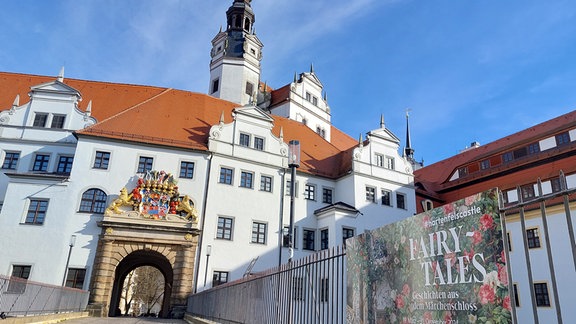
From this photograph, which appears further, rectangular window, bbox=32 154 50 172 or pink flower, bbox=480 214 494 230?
rectangular window, bbox=32 154 50 172

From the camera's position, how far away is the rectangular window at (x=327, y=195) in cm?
2969

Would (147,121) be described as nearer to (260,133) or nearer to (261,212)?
(260,133)

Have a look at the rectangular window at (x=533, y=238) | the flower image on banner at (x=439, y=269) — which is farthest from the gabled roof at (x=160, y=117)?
the flower image on banner at (x=439, y=269)

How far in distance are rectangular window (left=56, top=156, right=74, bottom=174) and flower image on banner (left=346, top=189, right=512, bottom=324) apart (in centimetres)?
2405

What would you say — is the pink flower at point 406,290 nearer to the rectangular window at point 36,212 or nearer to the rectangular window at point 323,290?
the rectangular window at point 323,290

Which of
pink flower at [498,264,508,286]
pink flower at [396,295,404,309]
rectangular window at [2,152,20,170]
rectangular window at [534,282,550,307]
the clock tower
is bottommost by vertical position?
pink flower at [396,295,404,309]

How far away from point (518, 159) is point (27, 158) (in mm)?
32335

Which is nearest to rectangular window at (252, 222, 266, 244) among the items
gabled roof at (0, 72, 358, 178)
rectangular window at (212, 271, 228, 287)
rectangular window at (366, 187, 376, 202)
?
rectangular window at (212, 271, 228, 287)

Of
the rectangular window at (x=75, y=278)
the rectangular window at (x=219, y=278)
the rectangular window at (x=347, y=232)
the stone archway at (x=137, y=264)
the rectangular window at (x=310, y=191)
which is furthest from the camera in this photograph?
the rectangular window at (x=310, y=191)

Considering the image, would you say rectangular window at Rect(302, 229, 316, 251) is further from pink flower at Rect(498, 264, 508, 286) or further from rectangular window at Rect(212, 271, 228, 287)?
pink flower at Rect(498, 264, 508, 286)

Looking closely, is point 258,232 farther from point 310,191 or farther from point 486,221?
point 486,221

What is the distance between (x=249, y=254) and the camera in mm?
25344

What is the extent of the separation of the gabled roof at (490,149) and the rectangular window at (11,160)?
29954 mm

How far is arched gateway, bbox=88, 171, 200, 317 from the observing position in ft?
73.2
